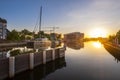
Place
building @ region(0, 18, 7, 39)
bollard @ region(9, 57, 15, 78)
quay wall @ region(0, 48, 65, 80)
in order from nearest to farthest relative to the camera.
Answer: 1. quay wall @ region(0, 48, 65, 80)
2. bollard @ region(9, 57, 15, 78)
3. building @ region(0, 18, 7, 39)

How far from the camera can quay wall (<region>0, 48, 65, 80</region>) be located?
2697 centimetres

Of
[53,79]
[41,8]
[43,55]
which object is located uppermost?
[41,8]

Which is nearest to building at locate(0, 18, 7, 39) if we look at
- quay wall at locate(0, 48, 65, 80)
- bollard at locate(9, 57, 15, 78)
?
quay wall at locate(0, 48, 65, 80)

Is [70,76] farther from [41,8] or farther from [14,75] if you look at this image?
[41,8]

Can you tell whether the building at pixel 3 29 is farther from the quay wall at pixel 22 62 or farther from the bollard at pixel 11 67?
the bollard at pixel 11 67

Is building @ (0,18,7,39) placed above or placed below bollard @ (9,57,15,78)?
above

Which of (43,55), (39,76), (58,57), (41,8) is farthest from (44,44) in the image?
(39,76)

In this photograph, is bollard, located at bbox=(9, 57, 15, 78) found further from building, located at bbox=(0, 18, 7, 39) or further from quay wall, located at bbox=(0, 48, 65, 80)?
building, located at bbox=(0, 18, 7, 39)

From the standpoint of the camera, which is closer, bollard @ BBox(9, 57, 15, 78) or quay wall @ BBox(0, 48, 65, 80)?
quay wall @ BBox(0, 48, 65, 80)

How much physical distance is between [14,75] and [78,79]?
1011 cm

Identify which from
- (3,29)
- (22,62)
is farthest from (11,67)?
(3,29)

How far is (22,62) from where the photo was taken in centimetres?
3228

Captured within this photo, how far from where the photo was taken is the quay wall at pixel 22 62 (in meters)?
27.0

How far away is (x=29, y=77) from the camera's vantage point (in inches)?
A: 1185
